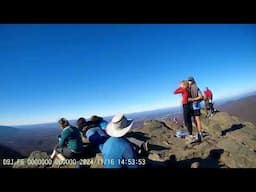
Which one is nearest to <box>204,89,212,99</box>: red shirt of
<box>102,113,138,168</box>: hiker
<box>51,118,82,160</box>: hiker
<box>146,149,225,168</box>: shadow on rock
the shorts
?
the shorts

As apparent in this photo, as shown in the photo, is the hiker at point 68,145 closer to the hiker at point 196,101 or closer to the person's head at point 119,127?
the person's head at point 119,127

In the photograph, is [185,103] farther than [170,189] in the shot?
Yes

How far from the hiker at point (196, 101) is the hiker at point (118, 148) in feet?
2.80

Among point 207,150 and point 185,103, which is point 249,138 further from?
point 185,103

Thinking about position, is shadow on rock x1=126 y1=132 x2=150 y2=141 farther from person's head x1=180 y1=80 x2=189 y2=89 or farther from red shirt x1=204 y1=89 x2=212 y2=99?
red shirt x1=204 y1=89 x2=212 y2=99

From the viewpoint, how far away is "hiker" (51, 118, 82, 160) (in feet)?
11.7

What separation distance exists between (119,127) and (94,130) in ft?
1.24

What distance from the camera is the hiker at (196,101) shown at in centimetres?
384

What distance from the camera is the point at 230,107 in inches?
151

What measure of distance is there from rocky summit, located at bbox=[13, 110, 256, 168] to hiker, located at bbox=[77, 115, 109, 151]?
0.15 metres

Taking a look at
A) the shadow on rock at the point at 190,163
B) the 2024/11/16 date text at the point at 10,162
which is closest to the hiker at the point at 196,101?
the shadow on rock at the point at 190,163
